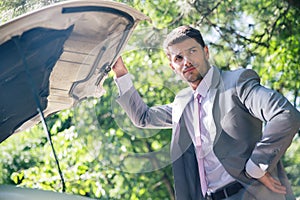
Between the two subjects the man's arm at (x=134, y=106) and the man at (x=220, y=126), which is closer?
the man at (x=220, y=126)

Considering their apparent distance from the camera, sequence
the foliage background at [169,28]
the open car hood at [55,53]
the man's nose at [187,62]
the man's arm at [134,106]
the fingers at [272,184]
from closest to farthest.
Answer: the open car hood at [55,53] → the fingers at [272,184] → the man's nose at [187,62] → the man's arm at [134,106] → the foliage background at [169,28]

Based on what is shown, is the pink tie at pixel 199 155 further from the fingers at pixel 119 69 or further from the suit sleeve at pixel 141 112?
the fingers at pixel 119 69

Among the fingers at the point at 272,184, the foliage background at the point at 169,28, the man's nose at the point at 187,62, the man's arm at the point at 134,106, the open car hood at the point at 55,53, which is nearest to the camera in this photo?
the open car hood at the point at 55,53

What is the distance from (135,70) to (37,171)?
466 cm

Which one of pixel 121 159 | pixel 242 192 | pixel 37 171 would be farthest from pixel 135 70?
pixel 37 171

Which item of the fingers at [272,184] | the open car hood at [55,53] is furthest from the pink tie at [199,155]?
the open car hood at [55,53]

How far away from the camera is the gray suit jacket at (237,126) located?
9.48 feet

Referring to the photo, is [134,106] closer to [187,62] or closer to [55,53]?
[187,62]

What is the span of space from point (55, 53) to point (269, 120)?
88 centimetres

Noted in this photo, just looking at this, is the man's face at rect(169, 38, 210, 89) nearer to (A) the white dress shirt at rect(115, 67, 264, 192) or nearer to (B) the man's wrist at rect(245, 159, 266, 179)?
(A) the white dress shirt at rect(115, 67, 264, 192)

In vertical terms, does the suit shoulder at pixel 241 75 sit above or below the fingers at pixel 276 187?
above

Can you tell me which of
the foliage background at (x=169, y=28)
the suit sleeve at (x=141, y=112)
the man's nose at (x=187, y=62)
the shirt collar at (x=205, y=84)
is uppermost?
the man's nose at (x=187, y=62)

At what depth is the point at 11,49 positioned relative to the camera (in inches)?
98.9

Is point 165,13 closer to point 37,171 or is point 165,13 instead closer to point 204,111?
point 37,171
